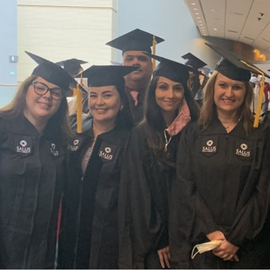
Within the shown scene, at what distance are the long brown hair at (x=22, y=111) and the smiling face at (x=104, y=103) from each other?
0.19 metres

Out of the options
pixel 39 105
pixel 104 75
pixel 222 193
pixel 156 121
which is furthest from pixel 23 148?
pixel 222 193

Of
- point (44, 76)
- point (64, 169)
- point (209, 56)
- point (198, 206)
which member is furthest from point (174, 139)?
point (209, 56)

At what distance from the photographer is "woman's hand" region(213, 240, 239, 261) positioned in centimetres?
230

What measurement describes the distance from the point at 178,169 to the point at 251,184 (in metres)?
0.39

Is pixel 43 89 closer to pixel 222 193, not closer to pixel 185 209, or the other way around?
pixel 185 209

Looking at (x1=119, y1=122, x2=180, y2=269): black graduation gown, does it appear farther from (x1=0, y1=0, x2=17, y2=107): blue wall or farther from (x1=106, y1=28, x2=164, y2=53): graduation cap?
(x1=0, y1=0, x2=17, y2=107): blue wall

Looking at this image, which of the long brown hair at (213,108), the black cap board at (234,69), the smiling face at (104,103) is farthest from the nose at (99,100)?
the black cap board at (234,69)

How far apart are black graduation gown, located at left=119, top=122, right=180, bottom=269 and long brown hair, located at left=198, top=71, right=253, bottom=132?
20cm

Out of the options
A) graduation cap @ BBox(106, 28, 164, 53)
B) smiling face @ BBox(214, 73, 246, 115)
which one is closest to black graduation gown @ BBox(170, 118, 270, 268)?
smiling face @ BBox(214, 73, 246, 115)

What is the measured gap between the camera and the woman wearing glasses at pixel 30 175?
2490 mm

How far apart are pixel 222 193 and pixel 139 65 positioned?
130cm

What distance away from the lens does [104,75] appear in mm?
2670

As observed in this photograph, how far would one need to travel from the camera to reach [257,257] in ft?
7.88

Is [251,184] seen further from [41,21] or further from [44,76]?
[41,21]
